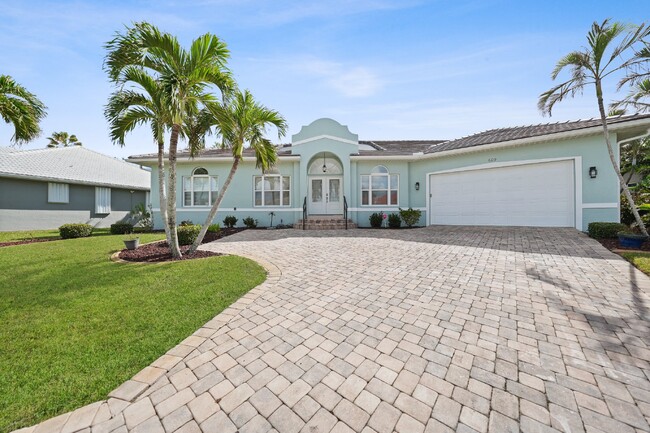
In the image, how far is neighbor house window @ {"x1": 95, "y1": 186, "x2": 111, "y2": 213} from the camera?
16.5m

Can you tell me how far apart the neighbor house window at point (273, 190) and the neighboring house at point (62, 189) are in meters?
10.3

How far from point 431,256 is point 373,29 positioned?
6.98m

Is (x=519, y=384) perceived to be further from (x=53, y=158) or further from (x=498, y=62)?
(x=53, y=158)

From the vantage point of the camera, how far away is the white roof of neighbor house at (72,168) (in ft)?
45.9

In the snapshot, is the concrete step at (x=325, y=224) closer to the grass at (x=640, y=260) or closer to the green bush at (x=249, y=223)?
the green bush at (x=249, y=223)

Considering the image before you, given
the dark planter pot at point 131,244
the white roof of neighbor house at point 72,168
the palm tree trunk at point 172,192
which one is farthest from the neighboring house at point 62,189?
the palm tree trunk at point 172,192

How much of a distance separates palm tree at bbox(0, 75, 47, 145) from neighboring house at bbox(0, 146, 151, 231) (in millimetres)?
6973

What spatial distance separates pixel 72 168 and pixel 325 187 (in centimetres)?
1666

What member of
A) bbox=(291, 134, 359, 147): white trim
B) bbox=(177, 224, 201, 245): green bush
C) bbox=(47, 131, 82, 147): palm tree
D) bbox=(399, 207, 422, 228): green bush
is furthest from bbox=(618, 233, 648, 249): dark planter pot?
bbox=(47, 131, 82, 147): palm tree

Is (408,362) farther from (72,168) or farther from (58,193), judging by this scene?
(72,168)

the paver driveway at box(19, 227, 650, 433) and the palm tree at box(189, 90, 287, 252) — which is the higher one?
the palm tree at box(189, 90, 287, 252)

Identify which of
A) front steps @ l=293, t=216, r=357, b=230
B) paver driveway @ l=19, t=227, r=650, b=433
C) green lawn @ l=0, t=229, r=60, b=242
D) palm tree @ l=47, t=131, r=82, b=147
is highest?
palm tree @ l=47, t=131, r=82, b=147

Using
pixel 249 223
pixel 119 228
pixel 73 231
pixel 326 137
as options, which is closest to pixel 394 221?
pixel 326 137

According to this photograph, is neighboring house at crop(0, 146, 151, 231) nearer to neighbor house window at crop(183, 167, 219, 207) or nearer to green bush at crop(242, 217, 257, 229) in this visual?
neighbor house window at crop(183, 167, 219, 207)
